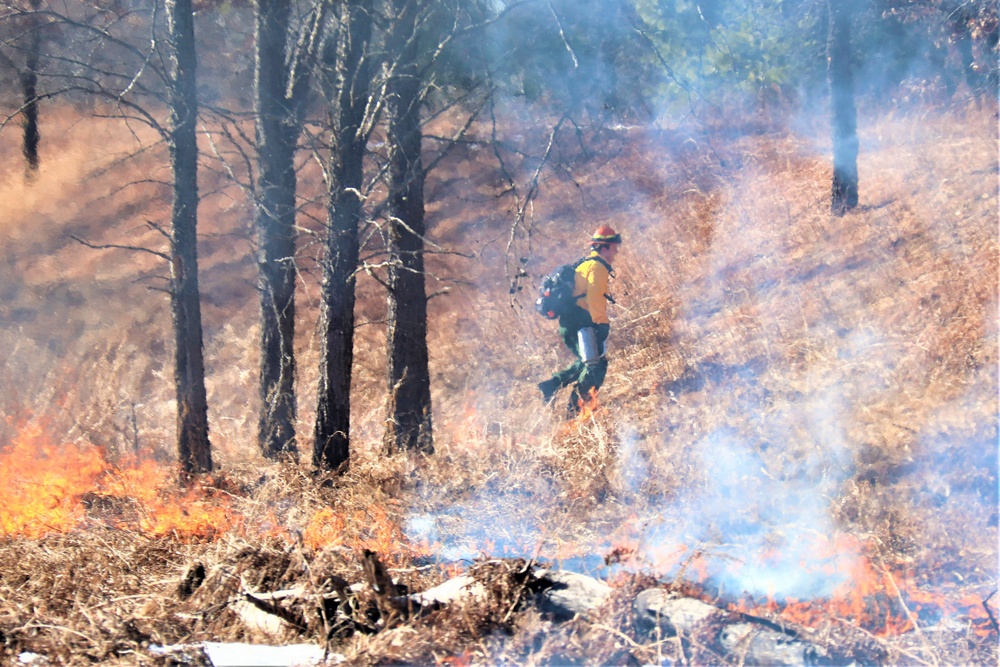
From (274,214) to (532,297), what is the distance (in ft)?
23.6

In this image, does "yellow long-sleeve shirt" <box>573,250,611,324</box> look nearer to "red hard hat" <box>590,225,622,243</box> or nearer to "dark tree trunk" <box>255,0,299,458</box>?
"red hard hat" <box>590,225,622,243</box>

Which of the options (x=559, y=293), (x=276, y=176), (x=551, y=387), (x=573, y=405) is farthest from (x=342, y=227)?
(x=573, y=405)

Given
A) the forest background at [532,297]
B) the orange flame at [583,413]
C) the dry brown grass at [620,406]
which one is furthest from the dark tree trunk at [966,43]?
the orange flame at [583,413]

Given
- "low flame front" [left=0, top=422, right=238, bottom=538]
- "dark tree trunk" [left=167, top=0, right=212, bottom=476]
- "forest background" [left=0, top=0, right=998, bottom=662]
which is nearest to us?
"low flame front" [left=0, top=422, right=238, bottom=538]

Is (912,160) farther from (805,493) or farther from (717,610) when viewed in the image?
(717,610)

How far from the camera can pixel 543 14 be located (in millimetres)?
7652

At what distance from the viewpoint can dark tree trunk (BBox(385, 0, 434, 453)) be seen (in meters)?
8.06

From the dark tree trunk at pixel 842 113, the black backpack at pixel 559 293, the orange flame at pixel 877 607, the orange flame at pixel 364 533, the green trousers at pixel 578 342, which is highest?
the dark tree trunk at pixel 842 113

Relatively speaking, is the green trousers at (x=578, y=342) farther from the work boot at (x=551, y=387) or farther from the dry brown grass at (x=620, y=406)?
the dry brown grass at (x=620, y=406)

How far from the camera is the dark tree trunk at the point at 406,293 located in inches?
317

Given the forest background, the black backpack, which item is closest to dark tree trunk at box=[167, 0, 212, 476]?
the forest background

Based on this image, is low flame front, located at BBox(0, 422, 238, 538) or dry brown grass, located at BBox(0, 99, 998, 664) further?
low flame front, located at BBox(0, 422, 238, 538)

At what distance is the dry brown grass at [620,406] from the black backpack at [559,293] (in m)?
1.20

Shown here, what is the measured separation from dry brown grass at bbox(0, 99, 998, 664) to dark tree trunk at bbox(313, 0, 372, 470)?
16.6 inches
